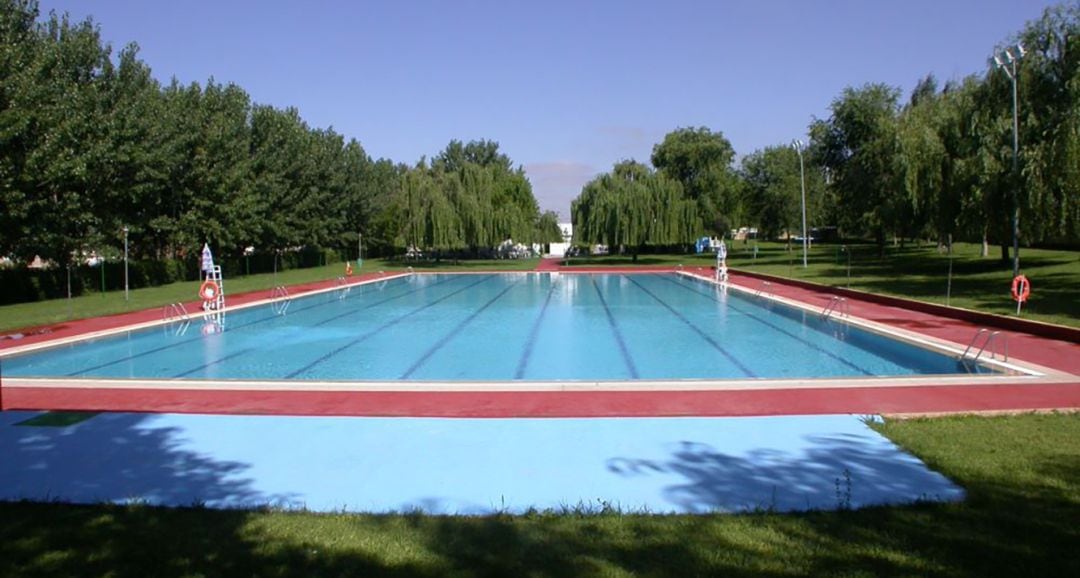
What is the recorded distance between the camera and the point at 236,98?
1492 inches

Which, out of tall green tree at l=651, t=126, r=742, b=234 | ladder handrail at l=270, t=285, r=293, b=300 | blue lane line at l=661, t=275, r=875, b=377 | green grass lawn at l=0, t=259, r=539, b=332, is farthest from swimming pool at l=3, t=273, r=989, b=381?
tall green tree at l=651, t=126, r=742, b=234

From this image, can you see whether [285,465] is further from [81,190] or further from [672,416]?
[81,190]

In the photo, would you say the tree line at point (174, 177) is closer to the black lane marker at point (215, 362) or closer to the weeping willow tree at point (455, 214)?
the weeping willow tree at point (455, 214)

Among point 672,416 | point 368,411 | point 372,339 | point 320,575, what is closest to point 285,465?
point 368,411

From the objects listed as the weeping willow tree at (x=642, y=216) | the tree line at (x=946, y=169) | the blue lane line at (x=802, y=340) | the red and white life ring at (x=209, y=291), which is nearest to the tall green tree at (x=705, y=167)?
the tree line at (x=946, y=169)

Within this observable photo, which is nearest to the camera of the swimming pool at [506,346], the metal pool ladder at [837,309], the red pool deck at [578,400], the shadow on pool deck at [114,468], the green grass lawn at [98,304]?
the shadow on pool deck at [114,468]

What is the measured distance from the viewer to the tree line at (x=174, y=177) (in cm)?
2109

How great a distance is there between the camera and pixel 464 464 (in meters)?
6.09

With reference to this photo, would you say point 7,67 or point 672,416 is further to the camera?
point 7,67

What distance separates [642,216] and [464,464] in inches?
1521

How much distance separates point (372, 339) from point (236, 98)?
27671 mm

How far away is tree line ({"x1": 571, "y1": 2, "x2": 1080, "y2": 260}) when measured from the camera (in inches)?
712

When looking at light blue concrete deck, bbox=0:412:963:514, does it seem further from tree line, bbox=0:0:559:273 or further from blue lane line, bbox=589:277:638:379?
tree line, bbox=0:0:559:273

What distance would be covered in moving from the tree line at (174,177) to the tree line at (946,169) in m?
9.66
